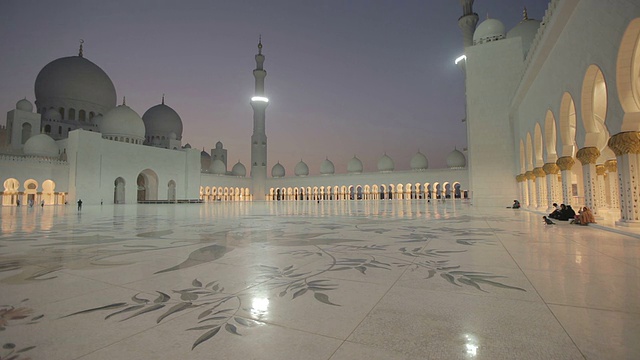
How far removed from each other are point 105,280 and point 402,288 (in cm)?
201

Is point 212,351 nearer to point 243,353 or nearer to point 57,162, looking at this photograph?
point 243,353

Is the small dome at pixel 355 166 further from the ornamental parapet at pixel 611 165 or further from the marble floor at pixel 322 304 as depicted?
the marble floor at pixel 322 304

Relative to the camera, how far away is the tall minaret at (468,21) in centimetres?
2272

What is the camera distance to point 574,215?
7168 mm

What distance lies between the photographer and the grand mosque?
6.17m

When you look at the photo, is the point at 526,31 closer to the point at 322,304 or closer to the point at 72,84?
the point at 322,304

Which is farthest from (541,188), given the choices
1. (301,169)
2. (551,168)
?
(301,169)

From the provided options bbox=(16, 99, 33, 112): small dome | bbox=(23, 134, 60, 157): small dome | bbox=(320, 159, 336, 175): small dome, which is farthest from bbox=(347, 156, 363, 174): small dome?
bbox=(16, 99, 33, 112): small dome

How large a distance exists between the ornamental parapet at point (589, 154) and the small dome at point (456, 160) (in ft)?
81.4

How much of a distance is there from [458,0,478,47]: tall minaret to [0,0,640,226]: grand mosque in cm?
7

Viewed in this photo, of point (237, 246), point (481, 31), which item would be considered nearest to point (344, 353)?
point (237, 246)

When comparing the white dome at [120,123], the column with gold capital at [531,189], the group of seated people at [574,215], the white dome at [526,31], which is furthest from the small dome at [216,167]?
the group of seated people at [574,215]

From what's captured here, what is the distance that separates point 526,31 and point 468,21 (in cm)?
507

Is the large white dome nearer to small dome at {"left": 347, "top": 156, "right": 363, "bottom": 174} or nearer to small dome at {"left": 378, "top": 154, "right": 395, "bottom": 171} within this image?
small dome at {"left": 347, "top": 156, "right": 363, "bottom": 174}
